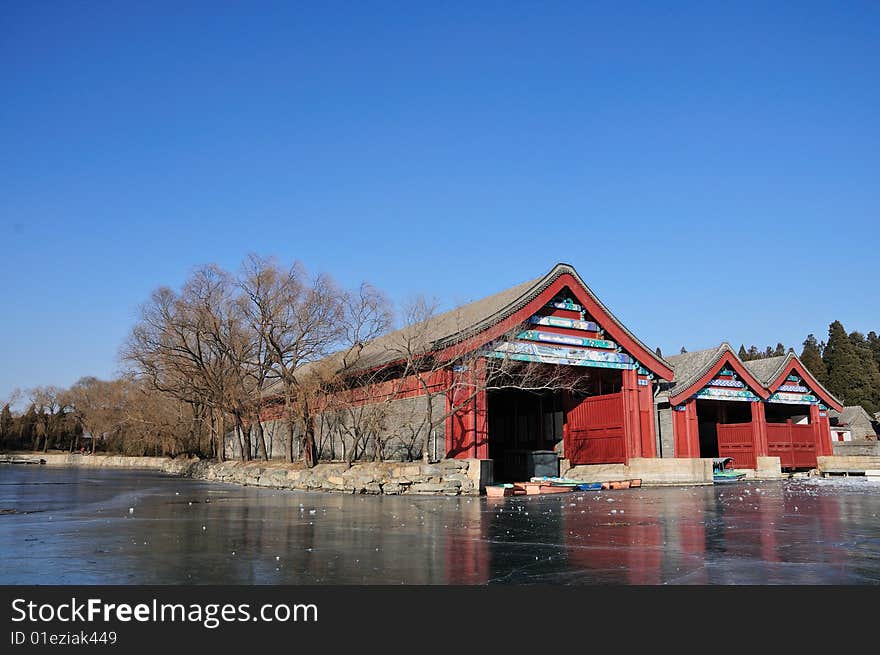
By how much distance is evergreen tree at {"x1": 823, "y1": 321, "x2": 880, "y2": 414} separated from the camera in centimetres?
7569

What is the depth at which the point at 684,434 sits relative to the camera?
120ft

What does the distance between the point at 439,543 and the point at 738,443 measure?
3447 centimetres

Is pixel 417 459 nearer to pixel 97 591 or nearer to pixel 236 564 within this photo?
pixel 236 564

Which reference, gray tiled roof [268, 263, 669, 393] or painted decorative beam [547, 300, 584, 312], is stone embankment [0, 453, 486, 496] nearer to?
gray tiled roof [268, 263, 669, 393]

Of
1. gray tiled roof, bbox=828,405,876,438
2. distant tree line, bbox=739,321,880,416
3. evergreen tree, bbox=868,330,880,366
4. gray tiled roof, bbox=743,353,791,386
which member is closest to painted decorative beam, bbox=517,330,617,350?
gray tiled roof, bbox=743,353,791,386

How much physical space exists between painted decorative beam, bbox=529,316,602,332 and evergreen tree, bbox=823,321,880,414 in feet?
183

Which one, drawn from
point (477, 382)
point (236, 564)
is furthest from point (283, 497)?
point (236, 564)

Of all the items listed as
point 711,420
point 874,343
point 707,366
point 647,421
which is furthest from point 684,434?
point 874,343

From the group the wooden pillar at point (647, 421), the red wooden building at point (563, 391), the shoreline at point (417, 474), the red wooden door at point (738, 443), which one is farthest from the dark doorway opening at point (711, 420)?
the wooden pillar at point (647, 421)

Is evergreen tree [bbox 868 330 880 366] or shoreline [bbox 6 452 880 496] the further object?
evergreen tree [bbox 868 330 880 366]

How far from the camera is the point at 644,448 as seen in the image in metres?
33.4

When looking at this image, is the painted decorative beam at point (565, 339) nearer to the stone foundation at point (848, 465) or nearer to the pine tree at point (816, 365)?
the stone foundation at point (848, 465)

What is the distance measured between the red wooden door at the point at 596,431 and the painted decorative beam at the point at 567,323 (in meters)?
4.10

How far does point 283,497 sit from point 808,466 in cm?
3430
